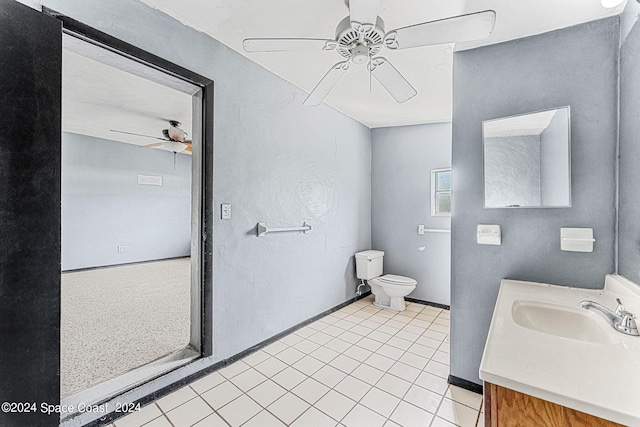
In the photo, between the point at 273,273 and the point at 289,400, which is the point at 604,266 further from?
the point at 273,273

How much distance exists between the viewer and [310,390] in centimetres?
182

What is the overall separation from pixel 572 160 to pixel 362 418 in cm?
187

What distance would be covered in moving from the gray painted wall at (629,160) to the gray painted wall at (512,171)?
0.36 meters

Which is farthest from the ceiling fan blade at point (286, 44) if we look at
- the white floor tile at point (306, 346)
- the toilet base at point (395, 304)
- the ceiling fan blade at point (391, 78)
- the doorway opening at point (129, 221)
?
the toilet base at point (395, 304)

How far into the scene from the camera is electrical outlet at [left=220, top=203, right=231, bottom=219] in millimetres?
2031

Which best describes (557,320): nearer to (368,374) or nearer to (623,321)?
(623,321)

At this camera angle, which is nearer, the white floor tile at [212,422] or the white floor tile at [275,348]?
the white floor tile at [212,422]

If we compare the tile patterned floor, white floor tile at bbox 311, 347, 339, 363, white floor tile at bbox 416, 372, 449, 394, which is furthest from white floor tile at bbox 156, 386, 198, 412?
white floor tile at bbox 416, 372, 449, 394

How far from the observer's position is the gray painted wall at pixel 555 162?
5.27ft

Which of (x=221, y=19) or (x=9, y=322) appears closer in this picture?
(x=9, y=322)

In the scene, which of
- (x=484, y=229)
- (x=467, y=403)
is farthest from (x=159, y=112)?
(x=467, y=403)

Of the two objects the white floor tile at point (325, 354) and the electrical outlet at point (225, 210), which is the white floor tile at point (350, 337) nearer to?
the white floor tile at point (325, 354)

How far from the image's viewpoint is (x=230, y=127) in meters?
2.10

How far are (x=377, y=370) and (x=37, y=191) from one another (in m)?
2.20
